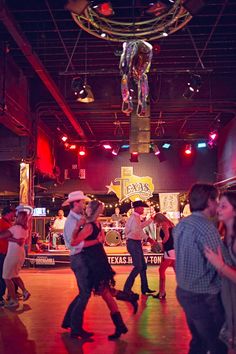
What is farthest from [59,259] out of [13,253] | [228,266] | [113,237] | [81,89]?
[228,266]

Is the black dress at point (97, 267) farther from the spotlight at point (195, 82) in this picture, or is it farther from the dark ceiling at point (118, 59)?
the spotlight at point (195, 82)

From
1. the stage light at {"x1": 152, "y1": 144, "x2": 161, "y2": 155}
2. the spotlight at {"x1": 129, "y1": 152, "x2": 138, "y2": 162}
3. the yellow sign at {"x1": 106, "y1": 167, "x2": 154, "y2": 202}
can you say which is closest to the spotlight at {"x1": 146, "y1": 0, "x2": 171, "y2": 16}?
the spotlight at {"x1": 129, "y1": 152, "x2": 138, "y2": 162}

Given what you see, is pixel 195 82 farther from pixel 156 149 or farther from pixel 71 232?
pixel 156 149

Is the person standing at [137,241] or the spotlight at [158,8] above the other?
the spotlight at [158,8]

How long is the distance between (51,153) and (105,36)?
9.23 m

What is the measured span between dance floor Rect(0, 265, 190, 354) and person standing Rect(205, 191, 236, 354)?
178 centimetres

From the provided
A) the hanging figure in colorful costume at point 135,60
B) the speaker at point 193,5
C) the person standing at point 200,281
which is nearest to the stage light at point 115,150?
the hanging figure in colorful costume at point 135,60

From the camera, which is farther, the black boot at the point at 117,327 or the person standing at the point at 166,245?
the person standing at the point at 166,245

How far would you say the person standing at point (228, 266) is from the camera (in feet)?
7.91

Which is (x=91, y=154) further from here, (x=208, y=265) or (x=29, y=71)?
(x=208, y=265)

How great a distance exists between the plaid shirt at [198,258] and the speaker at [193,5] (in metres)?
3.95

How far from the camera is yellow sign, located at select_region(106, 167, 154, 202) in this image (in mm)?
16203

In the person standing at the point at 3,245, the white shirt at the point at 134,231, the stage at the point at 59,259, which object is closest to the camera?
the person standing at the point at 3,245

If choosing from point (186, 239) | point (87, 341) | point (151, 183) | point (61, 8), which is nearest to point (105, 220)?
point (151, 183)
